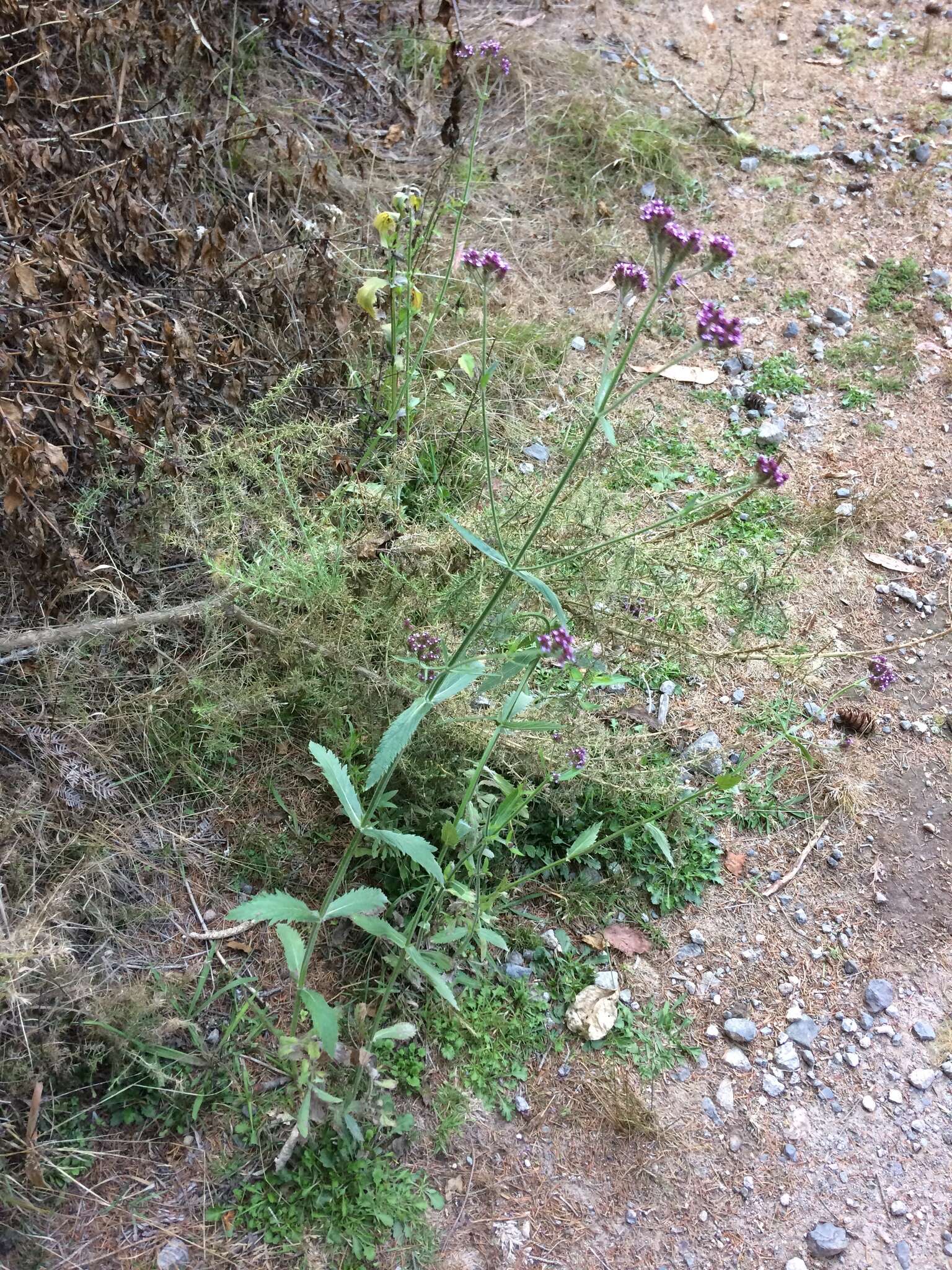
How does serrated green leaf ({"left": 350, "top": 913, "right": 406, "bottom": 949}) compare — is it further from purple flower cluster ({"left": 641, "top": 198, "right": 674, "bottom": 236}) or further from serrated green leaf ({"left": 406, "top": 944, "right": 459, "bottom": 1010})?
purple flower cluster ({"left": 641, "top": 198, "right": 674, "bottom": 236})

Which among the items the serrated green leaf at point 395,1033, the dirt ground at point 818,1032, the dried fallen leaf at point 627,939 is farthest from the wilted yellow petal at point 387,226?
the serrated green leaf at point 395,1033

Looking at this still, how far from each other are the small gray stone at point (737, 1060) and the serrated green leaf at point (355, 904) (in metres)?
1.01

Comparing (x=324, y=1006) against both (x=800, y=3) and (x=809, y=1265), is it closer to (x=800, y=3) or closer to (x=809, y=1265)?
(x=809, y=1265)

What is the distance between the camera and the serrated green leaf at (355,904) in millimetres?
1936

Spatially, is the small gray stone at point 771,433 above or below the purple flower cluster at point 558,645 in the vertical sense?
below

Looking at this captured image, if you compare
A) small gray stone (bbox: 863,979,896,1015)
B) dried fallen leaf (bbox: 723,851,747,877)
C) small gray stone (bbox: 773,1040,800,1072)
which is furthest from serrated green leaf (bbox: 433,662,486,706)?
small gray stone (bbox: 863,979,896,1015)

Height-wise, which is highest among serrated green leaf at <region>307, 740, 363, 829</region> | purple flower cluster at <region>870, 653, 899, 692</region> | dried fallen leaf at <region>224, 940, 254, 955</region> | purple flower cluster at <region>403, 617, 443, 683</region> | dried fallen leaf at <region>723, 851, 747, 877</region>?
purple flower cluster at <region>403, 617, 443, 683</region>

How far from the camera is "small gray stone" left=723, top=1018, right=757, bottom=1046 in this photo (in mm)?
2375

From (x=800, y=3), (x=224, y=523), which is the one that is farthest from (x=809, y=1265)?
(x=800, y=3)

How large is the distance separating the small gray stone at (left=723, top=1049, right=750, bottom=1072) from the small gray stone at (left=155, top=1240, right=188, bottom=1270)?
127 centimetres

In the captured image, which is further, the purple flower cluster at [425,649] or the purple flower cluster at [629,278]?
the purple flower cluster at [425,649]

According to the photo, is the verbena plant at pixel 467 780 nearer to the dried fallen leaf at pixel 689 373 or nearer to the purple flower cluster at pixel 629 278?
the purple flower cluster at pixel 629 278

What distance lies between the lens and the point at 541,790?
2.55 meters

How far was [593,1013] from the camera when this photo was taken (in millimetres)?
2338
